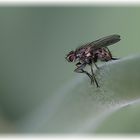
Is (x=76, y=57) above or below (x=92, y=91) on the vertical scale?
above

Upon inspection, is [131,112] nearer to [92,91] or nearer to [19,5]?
[92,91]

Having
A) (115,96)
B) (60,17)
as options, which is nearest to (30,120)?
(60,17)

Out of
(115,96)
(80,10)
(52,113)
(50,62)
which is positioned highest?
(80,10)

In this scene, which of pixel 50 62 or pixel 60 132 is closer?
pixel 50 62

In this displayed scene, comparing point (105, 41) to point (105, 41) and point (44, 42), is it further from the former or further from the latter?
point (44, 42)

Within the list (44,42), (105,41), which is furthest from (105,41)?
(44,42)
